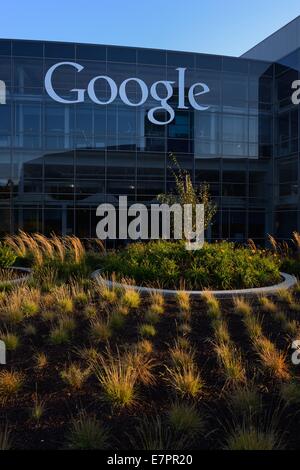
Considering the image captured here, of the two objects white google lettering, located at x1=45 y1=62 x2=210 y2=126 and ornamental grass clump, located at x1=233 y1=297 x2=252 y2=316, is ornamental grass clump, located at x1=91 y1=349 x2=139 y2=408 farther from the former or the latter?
white google lettering, located at x1=45 y1=62 x2=210 y2=126

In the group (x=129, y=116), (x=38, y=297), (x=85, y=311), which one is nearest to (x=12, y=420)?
(x=85, y=311)

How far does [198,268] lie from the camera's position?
10727 mm

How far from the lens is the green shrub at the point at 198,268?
410 inches

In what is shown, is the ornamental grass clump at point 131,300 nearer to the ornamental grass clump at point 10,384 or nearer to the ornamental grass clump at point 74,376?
the ornamental grass clump at point 74,376

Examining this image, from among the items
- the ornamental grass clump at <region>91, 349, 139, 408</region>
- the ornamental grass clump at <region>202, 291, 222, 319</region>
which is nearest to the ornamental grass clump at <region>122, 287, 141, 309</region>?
the ornamental grass clump at <region>202, 291, 222, 319</region>

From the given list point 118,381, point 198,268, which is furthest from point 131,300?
point 118,381

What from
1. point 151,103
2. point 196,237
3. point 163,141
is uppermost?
point 151,103

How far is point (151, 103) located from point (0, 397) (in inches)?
1028

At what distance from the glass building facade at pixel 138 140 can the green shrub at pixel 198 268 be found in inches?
669

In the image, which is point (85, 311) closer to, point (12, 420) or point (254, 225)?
point (12, 420)

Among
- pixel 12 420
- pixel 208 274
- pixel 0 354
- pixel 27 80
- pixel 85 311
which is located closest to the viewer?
pixel 12 420

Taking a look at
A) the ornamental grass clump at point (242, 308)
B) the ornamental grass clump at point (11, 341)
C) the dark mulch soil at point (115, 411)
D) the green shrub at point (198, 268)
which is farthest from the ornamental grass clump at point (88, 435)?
the green shrub at point (198, 268)

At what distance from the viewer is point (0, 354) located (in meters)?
5.80

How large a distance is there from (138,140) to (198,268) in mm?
19444
